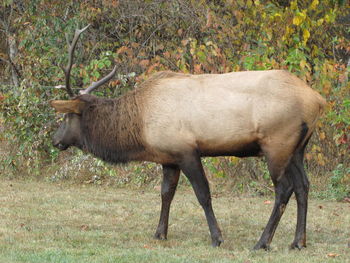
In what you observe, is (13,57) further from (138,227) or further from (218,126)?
(218,126)

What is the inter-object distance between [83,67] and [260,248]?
7572mm

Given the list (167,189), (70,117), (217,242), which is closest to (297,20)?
(167,189)

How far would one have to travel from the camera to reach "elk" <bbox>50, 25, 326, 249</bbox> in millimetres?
7254

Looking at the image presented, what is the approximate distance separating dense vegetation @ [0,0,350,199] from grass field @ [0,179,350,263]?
1.00 meters

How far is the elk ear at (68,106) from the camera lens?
8078 millimetres

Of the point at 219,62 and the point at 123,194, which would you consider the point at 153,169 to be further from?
the point at 219,62

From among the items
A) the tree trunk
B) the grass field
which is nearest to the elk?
the grass field

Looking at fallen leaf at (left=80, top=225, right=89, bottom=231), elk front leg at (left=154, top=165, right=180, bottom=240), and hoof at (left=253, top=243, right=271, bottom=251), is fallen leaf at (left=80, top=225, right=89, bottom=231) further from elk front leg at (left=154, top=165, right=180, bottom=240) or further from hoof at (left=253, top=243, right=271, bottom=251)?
hoof at (left=253, top=243, right=271, bottom=251)

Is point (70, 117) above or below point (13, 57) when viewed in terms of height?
above

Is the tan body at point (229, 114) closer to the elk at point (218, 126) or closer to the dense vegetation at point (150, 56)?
the elk at point (218, 126)

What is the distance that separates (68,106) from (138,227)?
1.76 metres

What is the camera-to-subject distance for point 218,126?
743cm

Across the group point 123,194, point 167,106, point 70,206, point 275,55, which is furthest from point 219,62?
point 167,106

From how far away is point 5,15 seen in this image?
15.8 meters
